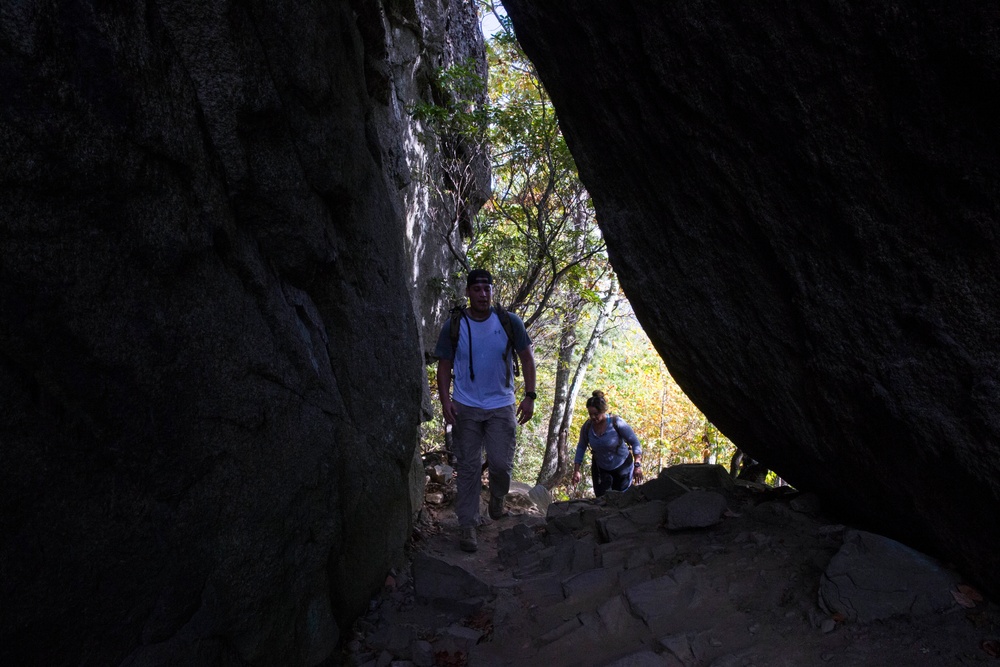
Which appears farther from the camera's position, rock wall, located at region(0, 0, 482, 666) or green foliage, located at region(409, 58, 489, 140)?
green foliage, located at region(409, 58, 489, 140)

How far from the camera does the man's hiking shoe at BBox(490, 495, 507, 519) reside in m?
6.91

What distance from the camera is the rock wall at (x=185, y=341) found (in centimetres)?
241

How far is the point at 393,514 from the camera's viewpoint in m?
4.83

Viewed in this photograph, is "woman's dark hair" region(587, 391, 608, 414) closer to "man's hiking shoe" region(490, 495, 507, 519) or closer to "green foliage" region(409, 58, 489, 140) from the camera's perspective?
"man's hiking shoe" region(490, 495, 507, 519)

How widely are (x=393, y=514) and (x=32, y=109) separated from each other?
11.1ft

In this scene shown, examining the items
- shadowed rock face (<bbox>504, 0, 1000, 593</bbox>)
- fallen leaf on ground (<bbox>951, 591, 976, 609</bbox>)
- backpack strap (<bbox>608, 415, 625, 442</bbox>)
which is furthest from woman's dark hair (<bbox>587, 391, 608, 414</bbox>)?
fallen leaf on ground (<bbox>951, 591, 976, 609</bbox>)

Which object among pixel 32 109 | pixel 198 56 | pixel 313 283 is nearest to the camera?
pixel 32 109

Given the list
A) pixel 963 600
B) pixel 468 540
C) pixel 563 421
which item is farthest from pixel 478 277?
pixel 563 421

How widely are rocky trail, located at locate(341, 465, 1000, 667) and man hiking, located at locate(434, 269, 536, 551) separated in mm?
609

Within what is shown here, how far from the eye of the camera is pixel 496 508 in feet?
22.9

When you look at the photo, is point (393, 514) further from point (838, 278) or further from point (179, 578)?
point (838, 278)

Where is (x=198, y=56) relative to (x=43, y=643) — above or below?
above

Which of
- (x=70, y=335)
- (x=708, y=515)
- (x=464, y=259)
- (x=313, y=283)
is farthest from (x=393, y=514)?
(x=464, y=259)

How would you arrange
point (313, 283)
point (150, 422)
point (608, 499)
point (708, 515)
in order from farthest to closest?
point (608, 499) < point (708, 515) < point (313, 283) < point (150, 422)
